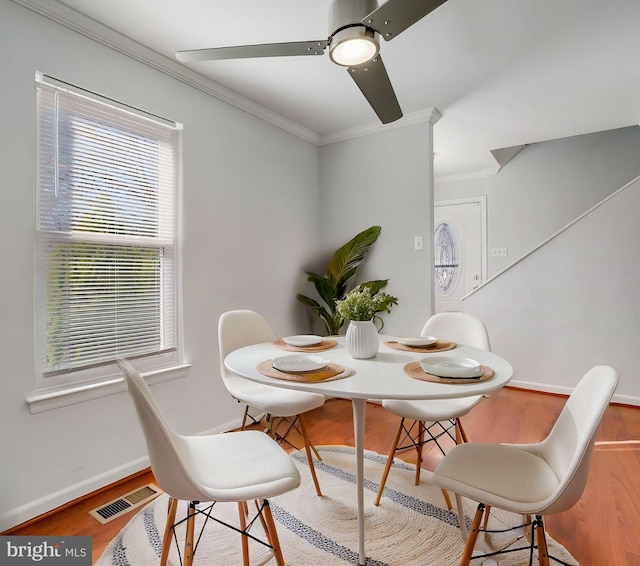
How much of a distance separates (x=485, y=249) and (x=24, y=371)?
509 cm

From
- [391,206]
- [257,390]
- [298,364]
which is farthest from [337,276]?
[298,364]

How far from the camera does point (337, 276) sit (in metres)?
3.46

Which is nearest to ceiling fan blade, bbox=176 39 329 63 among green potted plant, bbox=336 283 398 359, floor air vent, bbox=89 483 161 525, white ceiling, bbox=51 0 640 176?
white ceiling, bbox=51 0 640 176

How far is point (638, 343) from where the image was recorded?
10.9 ft

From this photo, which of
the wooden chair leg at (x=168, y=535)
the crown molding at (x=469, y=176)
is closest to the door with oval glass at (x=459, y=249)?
the crown molding at (x=469, y=176)

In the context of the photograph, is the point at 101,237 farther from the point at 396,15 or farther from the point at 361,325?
the point at 396,15

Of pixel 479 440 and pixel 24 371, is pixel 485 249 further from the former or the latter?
pixel 24 371

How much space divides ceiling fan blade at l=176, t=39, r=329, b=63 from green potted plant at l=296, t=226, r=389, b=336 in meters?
2.01

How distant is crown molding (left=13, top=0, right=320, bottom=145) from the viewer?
1.85 metres

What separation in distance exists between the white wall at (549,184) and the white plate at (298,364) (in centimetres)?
434

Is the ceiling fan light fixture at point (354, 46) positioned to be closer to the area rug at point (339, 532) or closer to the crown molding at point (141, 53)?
the crown molding at point (141, 53)

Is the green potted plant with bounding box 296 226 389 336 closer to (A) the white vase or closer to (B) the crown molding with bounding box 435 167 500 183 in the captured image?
(A) the white vase

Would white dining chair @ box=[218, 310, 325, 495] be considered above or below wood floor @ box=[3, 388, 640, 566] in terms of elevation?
above

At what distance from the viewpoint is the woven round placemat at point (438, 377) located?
1.25 m
